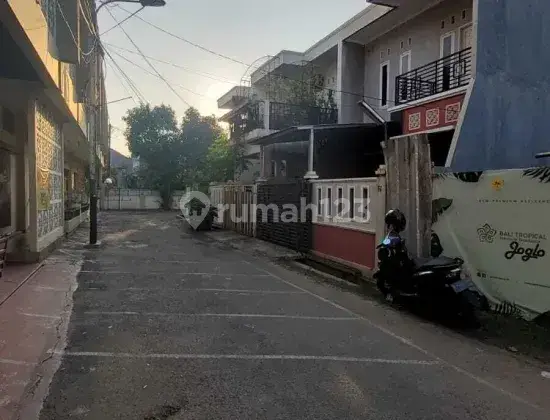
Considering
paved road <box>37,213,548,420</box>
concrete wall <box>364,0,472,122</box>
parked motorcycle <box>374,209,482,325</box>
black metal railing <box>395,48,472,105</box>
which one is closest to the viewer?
paved road <box>37,213,548,420</box>

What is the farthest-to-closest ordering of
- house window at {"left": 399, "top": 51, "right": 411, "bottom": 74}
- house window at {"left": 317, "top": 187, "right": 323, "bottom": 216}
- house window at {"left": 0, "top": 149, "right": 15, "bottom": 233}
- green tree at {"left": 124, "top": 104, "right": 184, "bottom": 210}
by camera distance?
green tree at {"left": 124, "top": 104, "right": 184, "bottom": 210} → house window at {"left": 399, "top": 51, "right": 411, "bottom": 74} → house window at {"left": 317, "top": 187, "right": 323, "bottom": 216} → house window at {"left": 0, "top": 149, "right": 15, "bottom": 233}

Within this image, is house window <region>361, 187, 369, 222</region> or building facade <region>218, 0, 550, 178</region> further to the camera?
building facade <region>218, 0, 550, 178</region>

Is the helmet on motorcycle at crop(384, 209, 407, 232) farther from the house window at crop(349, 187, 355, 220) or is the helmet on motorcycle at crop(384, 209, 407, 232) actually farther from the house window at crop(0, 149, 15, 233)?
the house window at crop(0, 149, 15, 233)

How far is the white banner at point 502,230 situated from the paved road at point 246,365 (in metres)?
1.38

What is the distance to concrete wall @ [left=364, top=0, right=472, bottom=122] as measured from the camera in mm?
12922

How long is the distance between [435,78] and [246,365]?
35.3 ft

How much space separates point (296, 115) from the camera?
64.7 ft

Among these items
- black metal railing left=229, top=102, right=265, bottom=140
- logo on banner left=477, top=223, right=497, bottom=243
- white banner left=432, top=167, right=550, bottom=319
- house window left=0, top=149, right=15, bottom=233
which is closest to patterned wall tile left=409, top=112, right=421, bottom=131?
white banner left=432, top=167, right=550, bottom=319

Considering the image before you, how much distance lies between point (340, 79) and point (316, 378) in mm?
14339

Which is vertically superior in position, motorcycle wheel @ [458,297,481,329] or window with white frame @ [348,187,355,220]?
window with white frame @ [348,187,355,220]

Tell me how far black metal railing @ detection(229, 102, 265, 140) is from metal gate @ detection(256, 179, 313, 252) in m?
5.67

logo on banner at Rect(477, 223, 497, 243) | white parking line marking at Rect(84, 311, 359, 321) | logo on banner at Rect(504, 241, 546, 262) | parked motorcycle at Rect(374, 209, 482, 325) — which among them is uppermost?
logo on banner at Rect(477, 223, 497, 243)

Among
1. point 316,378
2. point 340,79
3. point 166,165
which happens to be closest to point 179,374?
point 316,378

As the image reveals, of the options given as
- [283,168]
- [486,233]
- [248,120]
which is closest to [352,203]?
[486,233]
